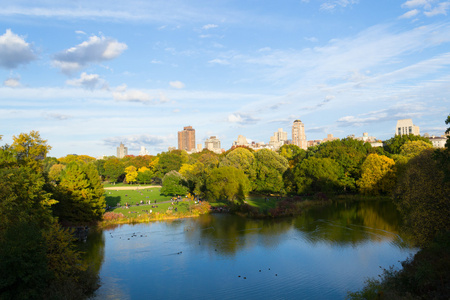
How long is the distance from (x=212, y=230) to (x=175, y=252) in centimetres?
798

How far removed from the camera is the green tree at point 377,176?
167 feet

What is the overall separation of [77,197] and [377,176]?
4290cm

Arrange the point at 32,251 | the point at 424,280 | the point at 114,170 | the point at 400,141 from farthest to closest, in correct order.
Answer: the point at 114,170
the point at 400,141
the point at 32,251
the point at 424,280

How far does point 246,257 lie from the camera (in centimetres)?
2506

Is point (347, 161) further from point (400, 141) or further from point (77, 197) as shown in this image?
point (77, 197)

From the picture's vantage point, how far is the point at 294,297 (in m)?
17.8

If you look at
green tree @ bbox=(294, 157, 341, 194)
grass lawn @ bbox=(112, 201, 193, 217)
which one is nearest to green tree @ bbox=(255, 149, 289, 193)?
green tree @ bbox=(294, 157, 341, 194)

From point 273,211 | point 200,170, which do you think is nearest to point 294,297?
point 273,211

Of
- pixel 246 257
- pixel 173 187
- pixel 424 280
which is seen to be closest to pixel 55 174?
pixel 173 187

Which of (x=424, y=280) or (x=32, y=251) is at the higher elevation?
(x=32, y=251)

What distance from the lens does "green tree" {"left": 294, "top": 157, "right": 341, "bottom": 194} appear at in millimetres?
52500

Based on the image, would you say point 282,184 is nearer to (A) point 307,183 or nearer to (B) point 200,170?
(A) point 307,183

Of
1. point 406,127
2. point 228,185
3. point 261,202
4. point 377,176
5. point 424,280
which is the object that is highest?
point 406,127

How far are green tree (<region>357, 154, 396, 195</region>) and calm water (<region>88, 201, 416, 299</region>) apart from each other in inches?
523
